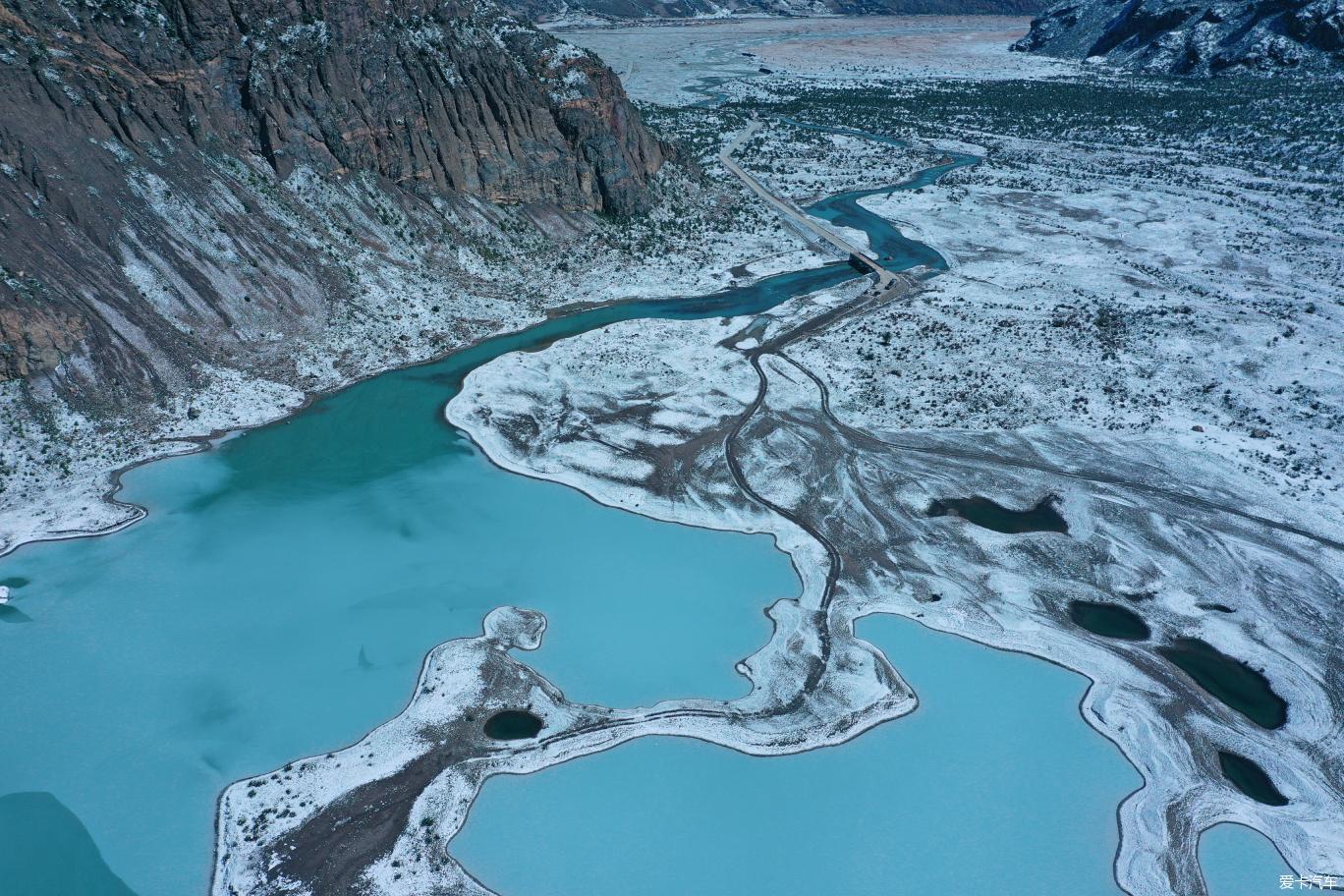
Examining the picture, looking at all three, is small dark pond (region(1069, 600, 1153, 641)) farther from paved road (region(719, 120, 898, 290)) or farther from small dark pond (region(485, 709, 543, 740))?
paved road (region(719, 120, 898, 290))

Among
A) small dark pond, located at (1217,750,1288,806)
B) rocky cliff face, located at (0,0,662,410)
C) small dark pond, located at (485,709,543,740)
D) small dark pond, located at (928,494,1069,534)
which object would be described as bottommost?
small dark pond, located at (1217,750,1288,806)

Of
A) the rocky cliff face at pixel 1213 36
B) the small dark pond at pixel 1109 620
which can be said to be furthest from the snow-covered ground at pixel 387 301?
the rocky cliff face at pixel 1213 36

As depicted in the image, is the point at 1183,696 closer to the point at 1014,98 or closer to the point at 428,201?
the point at 428,201

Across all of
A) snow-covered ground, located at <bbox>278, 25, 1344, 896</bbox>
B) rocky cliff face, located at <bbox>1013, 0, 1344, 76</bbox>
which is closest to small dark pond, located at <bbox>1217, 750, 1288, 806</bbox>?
snow-covered ground, located at <bbox>278, 25, 1344, 896</bbox>

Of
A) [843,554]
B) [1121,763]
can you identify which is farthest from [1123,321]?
[1121,763]

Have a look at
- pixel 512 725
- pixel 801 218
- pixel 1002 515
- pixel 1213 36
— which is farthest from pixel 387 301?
pixel 1213 36
